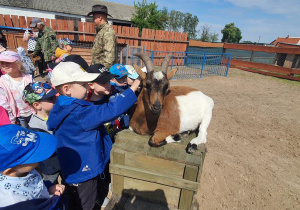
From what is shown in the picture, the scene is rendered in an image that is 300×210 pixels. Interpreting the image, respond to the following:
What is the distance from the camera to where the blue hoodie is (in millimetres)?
1511

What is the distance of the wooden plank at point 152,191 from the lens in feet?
6.17

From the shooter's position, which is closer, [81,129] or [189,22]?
[81,129]

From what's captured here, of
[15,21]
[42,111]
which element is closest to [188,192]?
[42,111]

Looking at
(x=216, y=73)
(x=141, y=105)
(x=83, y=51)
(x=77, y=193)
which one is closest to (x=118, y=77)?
(x=141, y=105)

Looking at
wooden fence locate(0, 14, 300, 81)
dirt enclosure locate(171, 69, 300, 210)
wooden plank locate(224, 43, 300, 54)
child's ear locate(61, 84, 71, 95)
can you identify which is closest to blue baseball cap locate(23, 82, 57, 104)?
child's ear locate(61, 84, 71, 95)

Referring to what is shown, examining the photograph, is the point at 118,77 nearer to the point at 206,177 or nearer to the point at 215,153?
the point at 206,177

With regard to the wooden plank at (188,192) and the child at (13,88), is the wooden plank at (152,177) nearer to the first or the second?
the wooden plank at (188,192)

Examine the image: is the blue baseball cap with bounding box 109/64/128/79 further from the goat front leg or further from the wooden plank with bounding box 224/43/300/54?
the wooden plank with bounding box 224/43/300/54

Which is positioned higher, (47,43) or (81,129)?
(47,43)

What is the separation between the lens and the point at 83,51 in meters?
7.79

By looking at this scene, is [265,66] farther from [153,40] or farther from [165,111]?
[165,111]

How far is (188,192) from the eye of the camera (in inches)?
70.2

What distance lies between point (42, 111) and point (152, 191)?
1.67 metres

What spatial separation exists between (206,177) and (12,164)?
3116 mm
